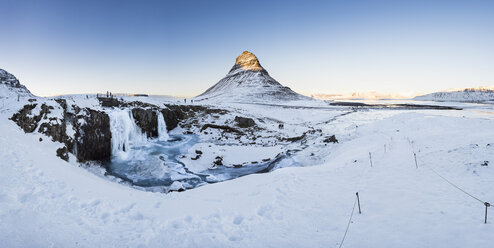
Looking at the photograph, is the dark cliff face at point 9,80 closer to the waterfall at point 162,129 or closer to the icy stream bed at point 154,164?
the waterfall at point 162,129

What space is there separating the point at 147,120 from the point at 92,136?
463 inches

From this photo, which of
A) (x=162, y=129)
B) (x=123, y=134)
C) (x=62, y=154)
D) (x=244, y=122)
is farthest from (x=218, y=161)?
(x=162, y=129)

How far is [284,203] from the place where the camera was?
28.6ft

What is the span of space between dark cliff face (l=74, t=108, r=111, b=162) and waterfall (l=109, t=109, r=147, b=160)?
0.89 meters

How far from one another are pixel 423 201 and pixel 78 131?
2459 cm

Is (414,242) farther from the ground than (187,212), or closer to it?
farther from the ground

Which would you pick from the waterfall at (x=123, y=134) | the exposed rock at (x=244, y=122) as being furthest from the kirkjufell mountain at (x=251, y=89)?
the waterfall at (x=123, y=134)

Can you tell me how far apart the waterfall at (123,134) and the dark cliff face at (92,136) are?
2.92ft

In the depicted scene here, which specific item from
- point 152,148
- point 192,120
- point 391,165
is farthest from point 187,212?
point 192,120

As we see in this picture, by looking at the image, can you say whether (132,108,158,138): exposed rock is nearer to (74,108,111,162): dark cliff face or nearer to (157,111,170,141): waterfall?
(157,111,170,141): waterfall

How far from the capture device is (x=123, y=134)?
84.2 ft

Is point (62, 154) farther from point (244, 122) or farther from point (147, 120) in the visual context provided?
point (244, 122)

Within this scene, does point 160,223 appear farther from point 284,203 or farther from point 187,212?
point 284,203

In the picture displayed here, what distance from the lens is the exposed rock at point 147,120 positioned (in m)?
30.9
